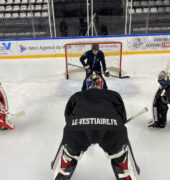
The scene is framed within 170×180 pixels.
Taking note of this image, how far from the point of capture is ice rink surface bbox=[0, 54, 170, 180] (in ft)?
7.58

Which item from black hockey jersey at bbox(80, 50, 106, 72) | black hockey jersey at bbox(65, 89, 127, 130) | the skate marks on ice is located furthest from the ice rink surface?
black hockey jersey at bbox(65, 89, 127, 130)

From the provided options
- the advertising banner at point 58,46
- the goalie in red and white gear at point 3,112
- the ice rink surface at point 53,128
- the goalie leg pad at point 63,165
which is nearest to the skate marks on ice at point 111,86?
the ice rink surface at point 53,128

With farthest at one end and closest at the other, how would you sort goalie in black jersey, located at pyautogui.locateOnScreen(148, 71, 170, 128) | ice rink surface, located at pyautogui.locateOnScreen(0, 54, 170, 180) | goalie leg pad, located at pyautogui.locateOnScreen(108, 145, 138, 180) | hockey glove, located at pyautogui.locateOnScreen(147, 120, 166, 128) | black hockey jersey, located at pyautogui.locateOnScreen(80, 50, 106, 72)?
black hockey jersey, located at pyautogui.locateOnScreen(80, 50, 106, 72) < hockey glove, located at pyautogui.locateOnScreen(147, 120, 166, 128) < goalie in black jersey, located at pyautogui.locateOnScreen(148, 71, 170, 128) < ice rink surface, located at pyautogui.locateOnScreen(0, 54, 170, 180) < goalie leg pad, located at pyautogui.locateOnScreen(108, 145, 138, 180)

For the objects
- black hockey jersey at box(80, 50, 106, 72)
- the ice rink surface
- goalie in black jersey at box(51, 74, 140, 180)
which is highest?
black hockey jersey at box(80, 50, 106, 72)

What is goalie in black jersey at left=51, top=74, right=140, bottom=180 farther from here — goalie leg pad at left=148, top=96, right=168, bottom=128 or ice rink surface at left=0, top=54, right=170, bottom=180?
goalie leg pad at left=148, top=96, right=168, bottom=128

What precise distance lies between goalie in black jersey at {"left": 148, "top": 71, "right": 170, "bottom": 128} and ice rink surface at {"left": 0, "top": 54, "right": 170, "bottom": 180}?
0.42ft

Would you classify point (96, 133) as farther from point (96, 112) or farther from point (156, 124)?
point (156, 124)

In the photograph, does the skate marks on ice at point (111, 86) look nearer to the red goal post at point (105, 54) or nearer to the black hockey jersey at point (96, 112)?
the red goal post at point (105, 54)

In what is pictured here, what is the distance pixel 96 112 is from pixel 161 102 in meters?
1.47

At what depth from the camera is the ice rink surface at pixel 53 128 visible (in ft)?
7.58

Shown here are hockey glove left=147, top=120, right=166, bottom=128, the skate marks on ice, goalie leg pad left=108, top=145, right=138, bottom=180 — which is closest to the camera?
goalie leg pad left=108, top=145, right=138, bottom=180

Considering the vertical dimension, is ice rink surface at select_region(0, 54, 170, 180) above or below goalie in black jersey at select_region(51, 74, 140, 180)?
below

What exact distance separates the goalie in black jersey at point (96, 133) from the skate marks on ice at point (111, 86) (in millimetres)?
2405

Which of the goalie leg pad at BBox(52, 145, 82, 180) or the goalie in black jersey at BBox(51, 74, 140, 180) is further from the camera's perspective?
the goalie leg pad at BBox(52, 145, 82, 180)
